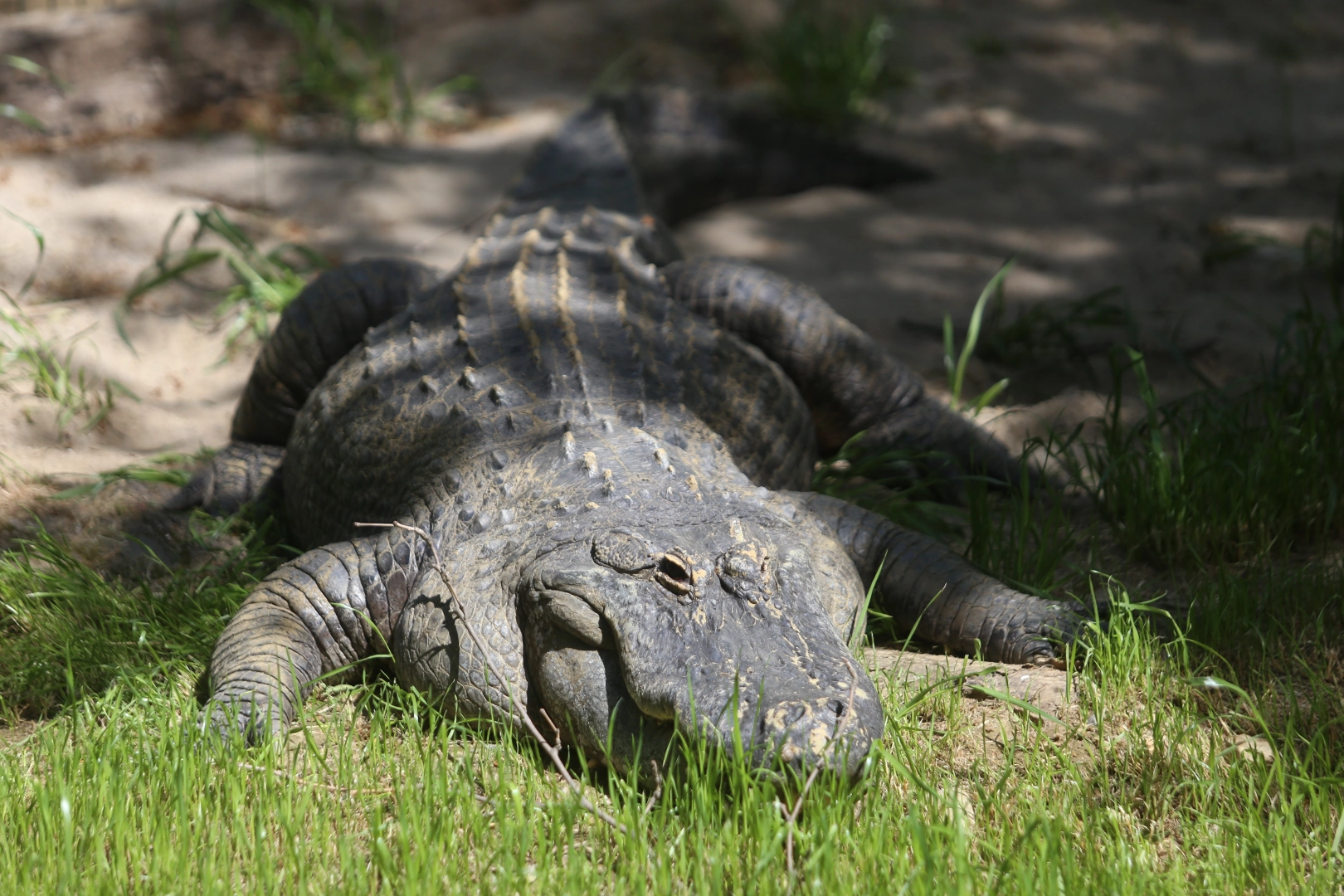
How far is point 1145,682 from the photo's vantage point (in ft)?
8.28

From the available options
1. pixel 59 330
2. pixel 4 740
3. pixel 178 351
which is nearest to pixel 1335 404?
pixel 4 740

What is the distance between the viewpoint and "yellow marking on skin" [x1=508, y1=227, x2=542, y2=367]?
3332mm

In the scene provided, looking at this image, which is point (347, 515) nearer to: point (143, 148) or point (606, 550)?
point (606, 550)

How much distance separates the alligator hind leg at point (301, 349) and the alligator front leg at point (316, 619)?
113 centimetres

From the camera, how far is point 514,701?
2.42 m

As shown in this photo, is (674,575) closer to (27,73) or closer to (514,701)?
(514,701)

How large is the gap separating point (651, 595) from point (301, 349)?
2215 mm

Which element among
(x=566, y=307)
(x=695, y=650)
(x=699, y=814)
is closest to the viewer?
(x=699, y=814)

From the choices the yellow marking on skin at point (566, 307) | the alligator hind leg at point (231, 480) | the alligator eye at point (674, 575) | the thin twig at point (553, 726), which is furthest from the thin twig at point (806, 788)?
the alligator hind leg at point (231, 480)

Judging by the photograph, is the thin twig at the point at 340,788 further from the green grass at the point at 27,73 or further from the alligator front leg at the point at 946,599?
the green grass at the point at 27,73

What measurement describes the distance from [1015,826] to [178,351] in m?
3.98

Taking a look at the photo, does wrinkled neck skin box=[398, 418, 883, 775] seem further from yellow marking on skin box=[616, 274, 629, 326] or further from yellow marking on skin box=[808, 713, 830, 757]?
yellow marking on skin box=[616, 274, 629, 326]

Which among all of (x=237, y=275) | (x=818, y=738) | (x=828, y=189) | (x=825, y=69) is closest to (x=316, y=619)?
(x=818, y=738)

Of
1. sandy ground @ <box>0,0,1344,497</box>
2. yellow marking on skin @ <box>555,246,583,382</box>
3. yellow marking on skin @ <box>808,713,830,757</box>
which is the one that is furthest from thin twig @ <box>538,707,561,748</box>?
sandy ground @ <box>0,0,1344,497</box>
